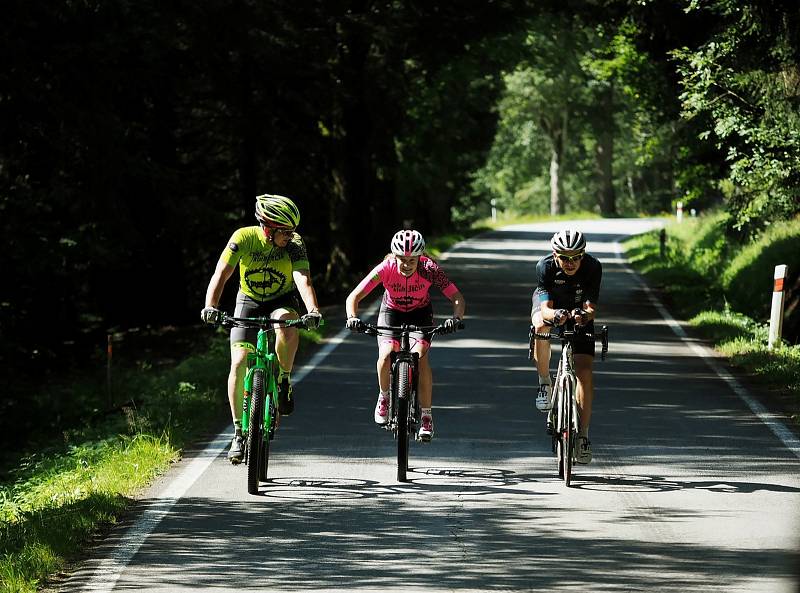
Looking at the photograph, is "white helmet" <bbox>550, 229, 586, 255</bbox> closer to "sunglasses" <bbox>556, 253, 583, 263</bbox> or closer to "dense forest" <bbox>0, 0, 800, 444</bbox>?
"sunglasses" <bbox>556, 253, 583, 263</bbox>

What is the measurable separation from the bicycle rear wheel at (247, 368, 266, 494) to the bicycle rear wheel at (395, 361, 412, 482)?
0.97m

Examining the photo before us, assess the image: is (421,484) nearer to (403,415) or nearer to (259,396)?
(403,415)

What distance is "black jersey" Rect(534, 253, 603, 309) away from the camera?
10000 mm

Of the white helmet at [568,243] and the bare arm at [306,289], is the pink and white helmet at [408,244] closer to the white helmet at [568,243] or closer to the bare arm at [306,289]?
the bare arm at [306,289]

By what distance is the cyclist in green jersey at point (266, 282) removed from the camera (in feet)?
31.9

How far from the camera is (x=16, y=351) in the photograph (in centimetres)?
2130

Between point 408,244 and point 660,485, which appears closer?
point 660,485

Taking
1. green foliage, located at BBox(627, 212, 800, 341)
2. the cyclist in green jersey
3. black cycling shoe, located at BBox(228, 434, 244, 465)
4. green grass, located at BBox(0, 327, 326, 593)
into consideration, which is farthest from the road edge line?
green grass, located at BBox(0, 327, 326, 593)

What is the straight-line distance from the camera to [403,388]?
9.95 meters

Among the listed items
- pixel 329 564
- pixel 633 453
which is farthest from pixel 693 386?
pixel 329 564

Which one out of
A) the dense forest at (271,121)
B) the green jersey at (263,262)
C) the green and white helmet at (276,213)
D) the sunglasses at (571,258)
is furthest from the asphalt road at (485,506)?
the dense forest at (271,121)

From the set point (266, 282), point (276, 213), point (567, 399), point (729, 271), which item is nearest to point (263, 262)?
point (266, 282)

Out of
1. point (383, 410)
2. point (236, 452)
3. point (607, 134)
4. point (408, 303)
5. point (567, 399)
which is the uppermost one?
point (607, 134)

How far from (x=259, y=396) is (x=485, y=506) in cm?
167
